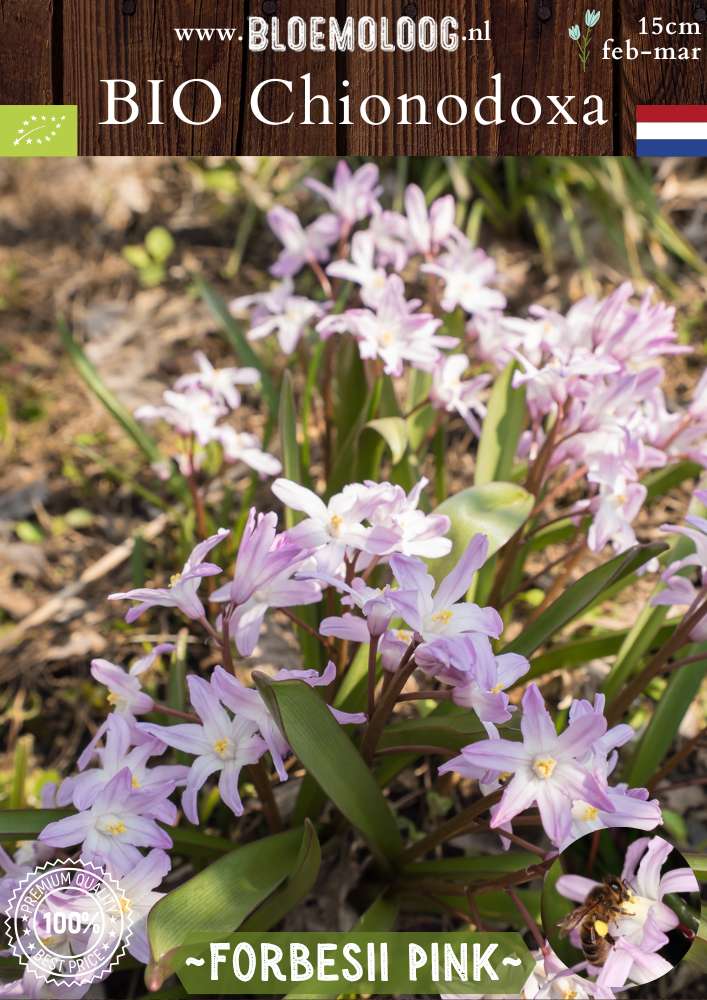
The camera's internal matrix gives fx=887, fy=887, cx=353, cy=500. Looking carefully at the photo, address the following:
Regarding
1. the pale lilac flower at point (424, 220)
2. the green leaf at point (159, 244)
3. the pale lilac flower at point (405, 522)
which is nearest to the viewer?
the pale lilac flower at point (405, 522)

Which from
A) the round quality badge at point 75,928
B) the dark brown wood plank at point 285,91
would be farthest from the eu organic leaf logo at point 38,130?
the round quality badge at point 75,928

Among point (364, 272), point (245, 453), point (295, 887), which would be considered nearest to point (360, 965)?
point (295, 887)

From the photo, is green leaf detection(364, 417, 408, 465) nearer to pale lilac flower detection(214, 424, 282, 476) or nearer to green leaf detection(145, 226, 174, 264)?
pale lilac flower detection(214, 424, 282, 476)

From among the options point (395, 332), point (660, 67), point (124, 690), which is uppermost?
point (660, 67)

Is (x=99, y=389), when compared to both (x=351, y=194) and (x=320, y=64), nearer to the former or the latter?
(x=351, y=194)

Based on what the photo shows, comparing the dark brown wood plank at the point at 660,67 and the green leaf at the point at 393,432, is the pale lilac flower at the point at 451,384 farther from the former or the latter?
the dark brown wood plank at the point at 660,67

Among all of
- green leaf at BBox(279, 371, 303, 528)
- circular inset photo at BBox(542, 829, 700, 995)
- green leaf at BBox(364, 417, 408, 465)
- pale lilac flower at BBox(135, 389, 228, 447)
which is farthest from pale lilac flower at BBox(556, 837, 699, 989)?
pale lilac flower at BBox(135, 389, 228, 447)
